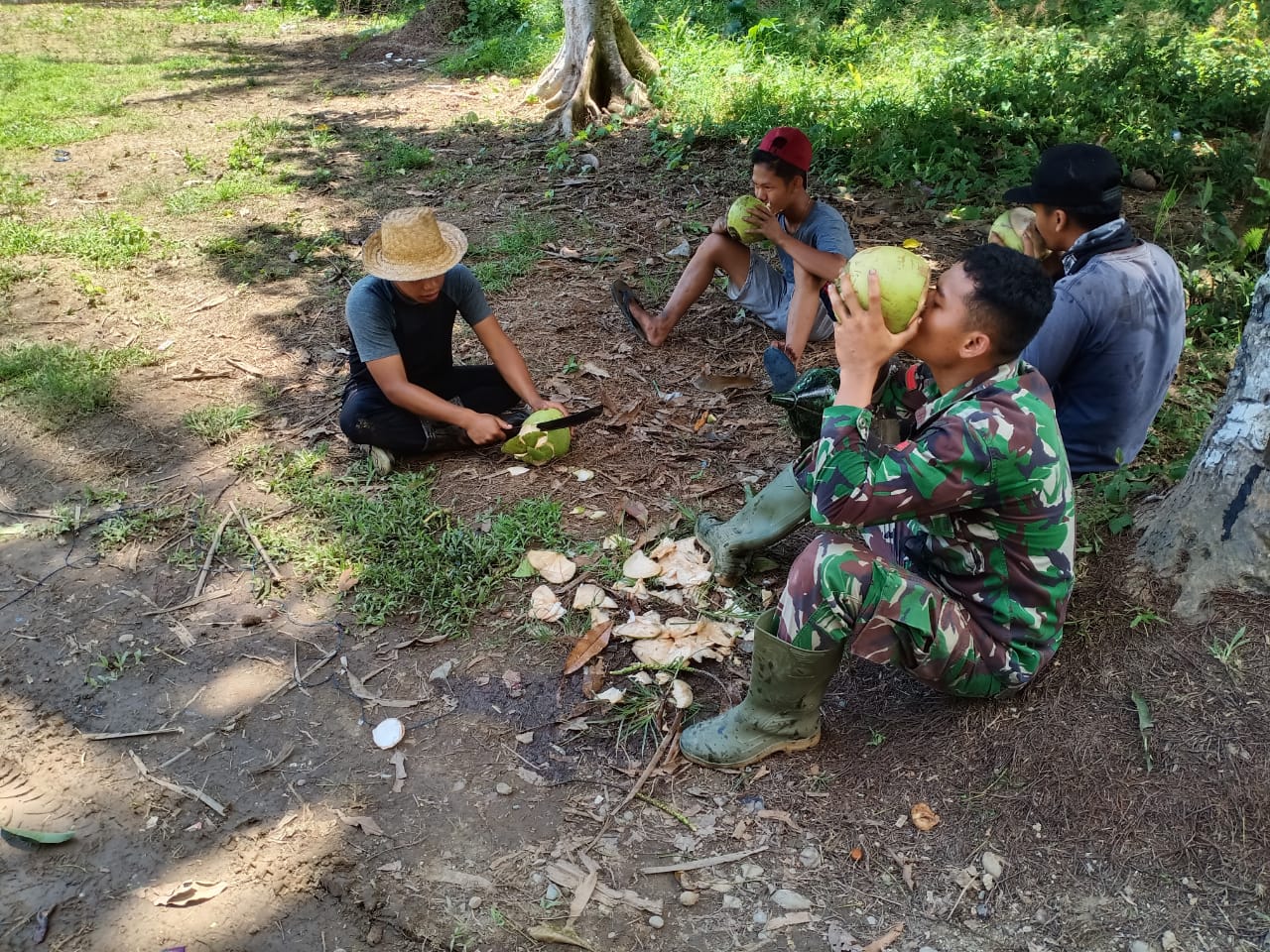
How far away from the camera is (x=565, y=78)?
914 centimetres

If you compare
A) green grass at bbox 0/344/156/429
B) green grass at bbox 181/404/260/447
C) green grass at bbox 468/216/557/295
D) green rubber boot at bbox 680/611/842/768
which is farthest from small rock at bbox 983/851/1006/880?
green grass at bbox 0/344/156/429

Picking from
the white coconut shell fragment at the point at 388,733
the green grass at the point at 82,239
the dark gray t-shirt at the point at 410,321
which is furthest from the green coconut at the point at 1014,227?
the green grass at the point at 82,239

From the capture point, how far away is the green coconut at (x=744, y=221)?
473 cm

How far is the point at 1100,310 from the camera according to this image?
320cm

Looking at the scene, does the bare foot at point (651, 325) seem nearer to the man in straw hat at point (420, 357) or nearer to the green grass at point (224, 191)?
the man in straw hat at point (420, 357)

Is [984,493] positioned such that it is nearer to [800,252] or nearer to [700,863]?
[700,863]

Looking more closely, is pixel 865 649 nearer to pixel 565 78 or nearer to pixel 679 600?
pixel 679 600

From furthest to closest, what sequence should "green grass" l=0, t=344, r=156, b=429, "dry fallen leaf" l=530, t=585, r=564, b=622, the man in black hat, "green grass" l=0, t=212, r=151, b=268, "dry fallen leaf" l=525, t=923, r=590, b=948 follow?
"green grass" l=0, t=212, r=151, b=268 < "green grass" l=0, t=344, r=156, b=429 < "dry fallen leaf" l=530, t=585, r=564, b=622 < the man in black hat < "dry fallen leaf" l=525, t=923, r=590, b=948

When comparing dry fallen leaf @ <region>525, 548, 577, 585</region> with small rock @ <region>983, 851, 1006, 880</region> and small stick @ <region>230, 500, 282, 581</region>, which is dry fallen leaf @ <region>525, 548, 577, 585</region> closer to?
small stick @ <region>230, 500, 282, 581</region>

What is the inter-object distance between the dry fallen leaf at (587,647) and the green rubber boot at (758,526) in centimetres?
53

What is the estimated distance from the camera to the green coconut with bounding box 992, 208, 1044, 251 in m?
3.78

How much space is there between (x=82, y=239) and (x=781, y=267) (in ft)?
17.3

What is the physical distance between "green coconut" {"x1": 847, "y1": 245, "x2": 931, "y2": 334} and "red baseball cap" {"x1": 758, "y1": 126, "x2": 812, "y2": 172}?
7.86 feet

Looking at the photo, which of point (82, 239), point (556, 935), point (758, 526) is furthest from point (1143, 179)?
point (82, 239)
